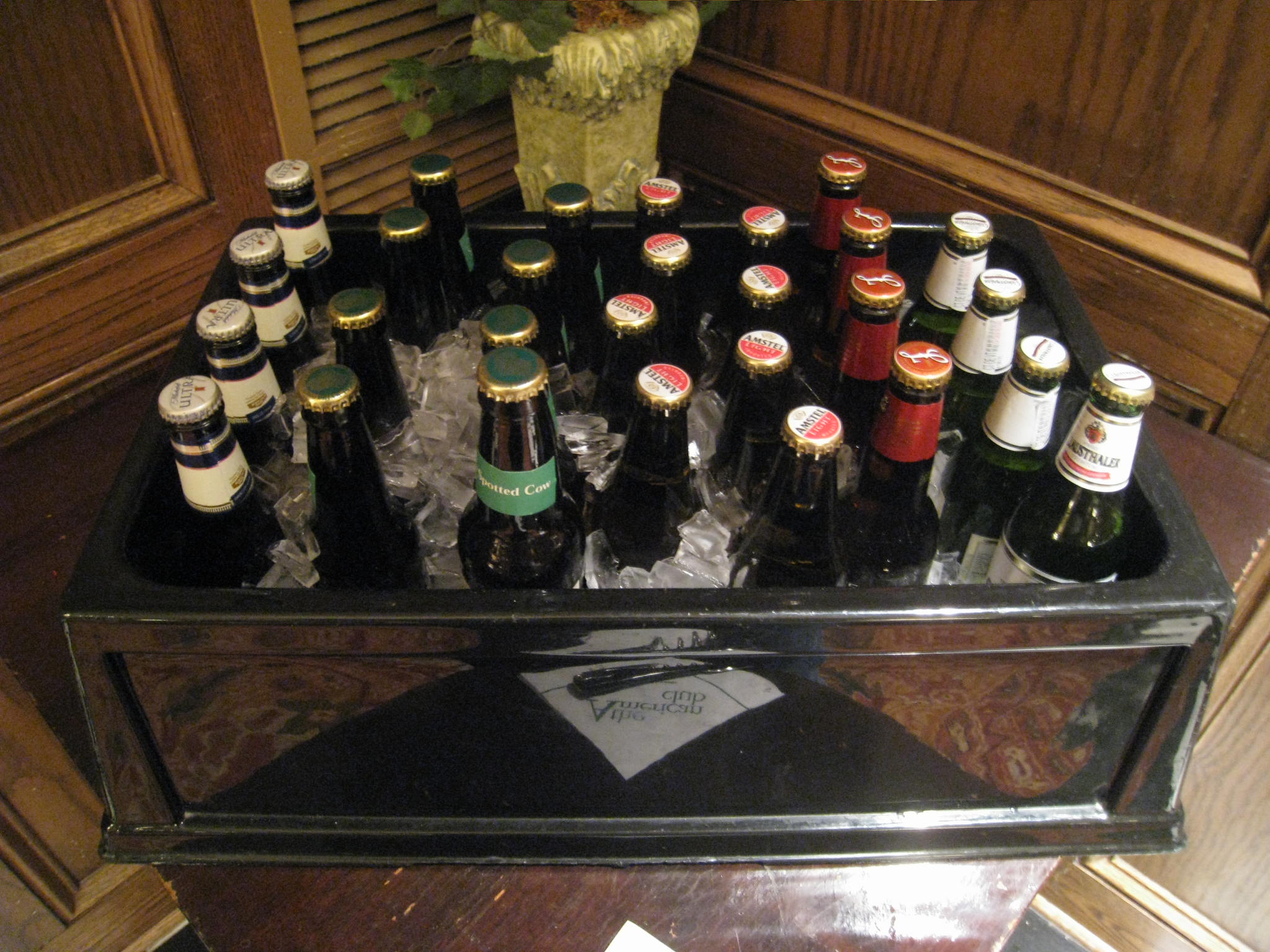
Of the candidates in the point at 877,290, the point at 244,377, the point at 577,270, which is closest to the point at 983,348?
the point at 877,290

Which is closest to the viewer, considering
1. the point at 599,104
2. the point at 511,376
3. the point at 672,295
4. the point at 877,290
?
the point at 511,376

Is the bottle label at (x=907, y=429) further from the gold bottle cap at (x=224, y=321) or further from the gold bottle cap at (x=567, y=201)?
the gold bottle cap at (x=224, y=321)

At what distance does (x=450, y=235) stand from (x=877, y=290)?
37cm

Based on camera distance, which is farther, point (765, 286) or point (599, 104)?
point (599, 104)

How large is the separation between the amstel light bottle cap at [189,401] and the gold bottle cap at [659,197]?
14.3 inches

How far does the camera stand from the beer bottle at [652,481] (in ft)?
2.02

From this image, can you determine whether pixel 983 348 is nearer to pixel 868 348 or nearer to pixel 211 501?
pixel 868 348

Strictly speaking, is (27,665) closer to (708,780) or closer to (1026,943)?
(708,780)

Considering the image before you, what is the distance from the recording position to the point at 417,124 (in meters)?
0.93

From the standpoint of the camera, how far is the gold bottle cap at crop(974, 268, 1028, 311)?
0.68 metres

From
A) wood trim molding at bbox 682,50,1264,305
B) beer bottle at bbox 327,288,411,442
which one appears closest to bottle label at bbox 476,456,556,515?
beer bottle at bbox 327,288,411,442

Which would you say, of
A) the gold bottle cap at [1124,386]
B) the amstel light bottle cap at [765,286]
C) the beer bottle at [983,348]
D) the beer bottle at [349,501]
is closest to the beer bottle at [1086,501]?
the gold bottle cap at [1124,386]

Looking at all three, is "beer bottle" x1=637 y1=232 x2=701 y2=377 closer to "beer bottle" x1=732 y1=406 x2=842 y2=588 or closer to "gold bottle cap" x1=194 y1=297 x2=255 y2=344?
"beer bottle" x1=732 y1=406 x2=842 y2=588

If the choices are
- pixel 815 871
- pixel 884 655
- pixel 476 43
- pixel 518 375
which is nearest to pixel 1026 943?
pixel 815 871
